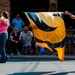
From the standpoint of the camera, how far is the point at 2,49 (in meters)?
12.0

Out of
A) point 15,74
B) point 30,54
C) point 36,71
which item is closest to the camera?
point 15,74

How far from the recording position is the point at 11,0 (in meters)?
21.1

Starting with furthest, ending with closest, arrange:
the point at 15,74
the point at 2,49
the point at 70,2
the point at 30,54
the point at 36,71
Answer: the point at 70,2
the point at 30,54
the point at 2,49
the point at 36,71
the point at 15,74

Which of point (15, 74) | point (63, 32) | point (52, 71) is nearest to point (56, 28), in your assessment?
point (63, 32)

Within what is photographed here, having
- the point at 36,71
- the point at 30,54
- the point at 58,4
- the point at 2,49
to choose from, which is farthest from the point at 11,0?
the point at 36,71

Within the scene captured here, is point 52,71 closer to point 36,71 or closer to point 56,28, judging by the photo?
point 36,71

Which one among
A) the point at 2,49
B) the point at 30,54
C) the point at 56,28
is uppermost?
the point at 56,28

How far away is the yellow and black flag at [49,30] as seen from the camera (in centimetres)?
1095

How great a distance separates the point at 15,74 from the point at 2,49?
2208 mm

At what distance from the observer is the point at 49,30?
11.0m

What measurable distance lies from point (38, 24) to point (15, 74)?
1.82 metres

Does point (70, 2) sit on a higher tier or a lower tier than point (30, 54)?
higher

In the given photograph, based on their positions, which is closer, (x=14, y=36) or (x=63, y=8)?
(x=14, y=36)

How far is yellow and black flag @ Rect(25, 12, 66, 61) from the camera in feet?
35.9
